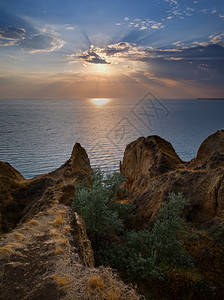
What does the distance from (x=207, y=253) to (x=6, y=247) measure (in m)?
10.2

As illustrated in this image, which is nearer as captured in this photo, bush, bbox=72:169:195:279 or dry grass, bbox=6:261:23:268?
dry grass, bbox=6:261:23:268

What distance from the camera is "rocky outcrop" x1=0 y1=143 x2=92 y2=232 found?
714 inches

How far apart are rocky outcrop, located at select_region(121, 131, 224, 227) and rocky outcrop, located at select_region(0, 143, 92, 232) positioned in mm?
6804

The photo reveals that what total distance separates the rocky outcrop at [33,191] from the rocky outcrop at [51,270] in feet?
29.3

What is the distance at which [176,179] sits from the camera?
55.1 ft

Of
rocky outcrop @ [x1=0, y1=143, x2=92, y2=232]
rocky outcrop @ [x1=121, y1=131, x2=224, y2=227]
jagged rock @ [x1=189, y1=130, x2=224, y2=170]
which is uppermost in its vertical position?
jagged rock @ [x1=189, y1=130, x2=224, y2=170]

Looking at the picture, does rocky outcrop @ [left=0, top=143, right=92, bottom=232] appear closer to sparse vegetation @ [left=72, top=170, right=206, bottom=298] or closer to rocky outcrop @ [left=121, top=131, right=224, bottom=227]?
sparse vegetation @ [left=72, top=170, right=206, bottom=298]

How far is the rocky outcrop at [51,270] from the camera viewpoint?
5.53 m

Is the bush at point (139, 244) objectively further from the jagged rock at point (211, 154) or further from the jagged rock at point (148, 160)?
the jagged rock at point (148, 160)

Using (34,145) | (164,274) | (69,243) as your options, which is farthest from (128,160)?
(34,145)

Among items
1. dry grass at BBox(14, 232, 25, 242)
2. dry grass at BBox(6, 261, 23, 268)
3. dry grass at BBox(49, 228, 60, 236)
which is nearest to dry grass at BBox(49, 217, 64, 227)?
dry grass at BBox(49, 228, 60, 236)

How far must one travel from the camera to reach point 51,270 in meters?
6.37

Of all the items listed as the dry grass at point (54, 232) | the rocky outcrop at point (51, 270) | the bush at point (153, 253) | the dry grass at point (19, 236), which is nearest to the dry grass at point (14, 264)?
the rocky outcrop at point (51, 270)

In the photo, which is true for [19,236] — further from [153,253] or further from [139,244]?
[153,253]
